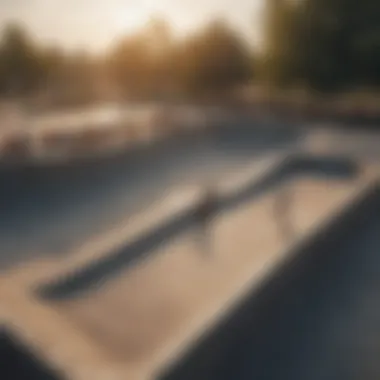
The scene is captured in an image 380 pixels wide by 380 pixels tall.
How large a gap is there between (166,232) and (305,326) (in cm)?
184

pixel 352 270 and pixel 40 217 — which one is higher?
pixel 40 217

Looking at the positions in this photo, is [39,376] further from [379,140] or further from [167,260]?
[379,140]

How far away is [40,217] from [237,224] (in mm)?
2271

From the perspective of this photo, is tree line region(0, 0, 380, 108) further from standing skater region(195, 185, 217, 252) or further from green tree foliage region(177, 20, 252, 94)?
standing skater region(195, 185, 217, 252)

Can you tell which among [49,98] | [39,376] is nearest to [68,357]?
[39,376]

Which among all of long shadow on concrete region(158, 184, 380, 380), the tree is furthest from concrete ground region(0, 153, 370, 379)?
the tree

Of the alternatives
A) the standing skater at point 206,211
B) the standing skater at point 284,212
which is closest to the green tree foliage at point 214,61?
the standing skater at point 284,212

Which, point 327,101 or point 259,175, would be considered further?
point 327,101

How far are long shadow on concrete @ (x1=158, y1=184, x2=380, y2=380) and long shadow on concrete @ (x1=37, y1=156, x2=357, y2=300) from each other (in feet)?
4.14

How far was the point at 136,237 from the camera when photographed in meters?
5.50

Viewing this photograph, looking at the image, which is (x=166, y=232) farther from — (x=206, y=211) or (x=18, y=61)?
(x=18, y=61)

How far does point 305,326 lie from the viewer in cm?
457

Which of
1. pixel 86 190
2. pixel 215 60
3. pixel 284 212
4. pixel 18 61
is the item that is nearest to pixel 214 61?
pixel 215 60

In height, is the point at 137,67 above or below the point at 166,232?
above
